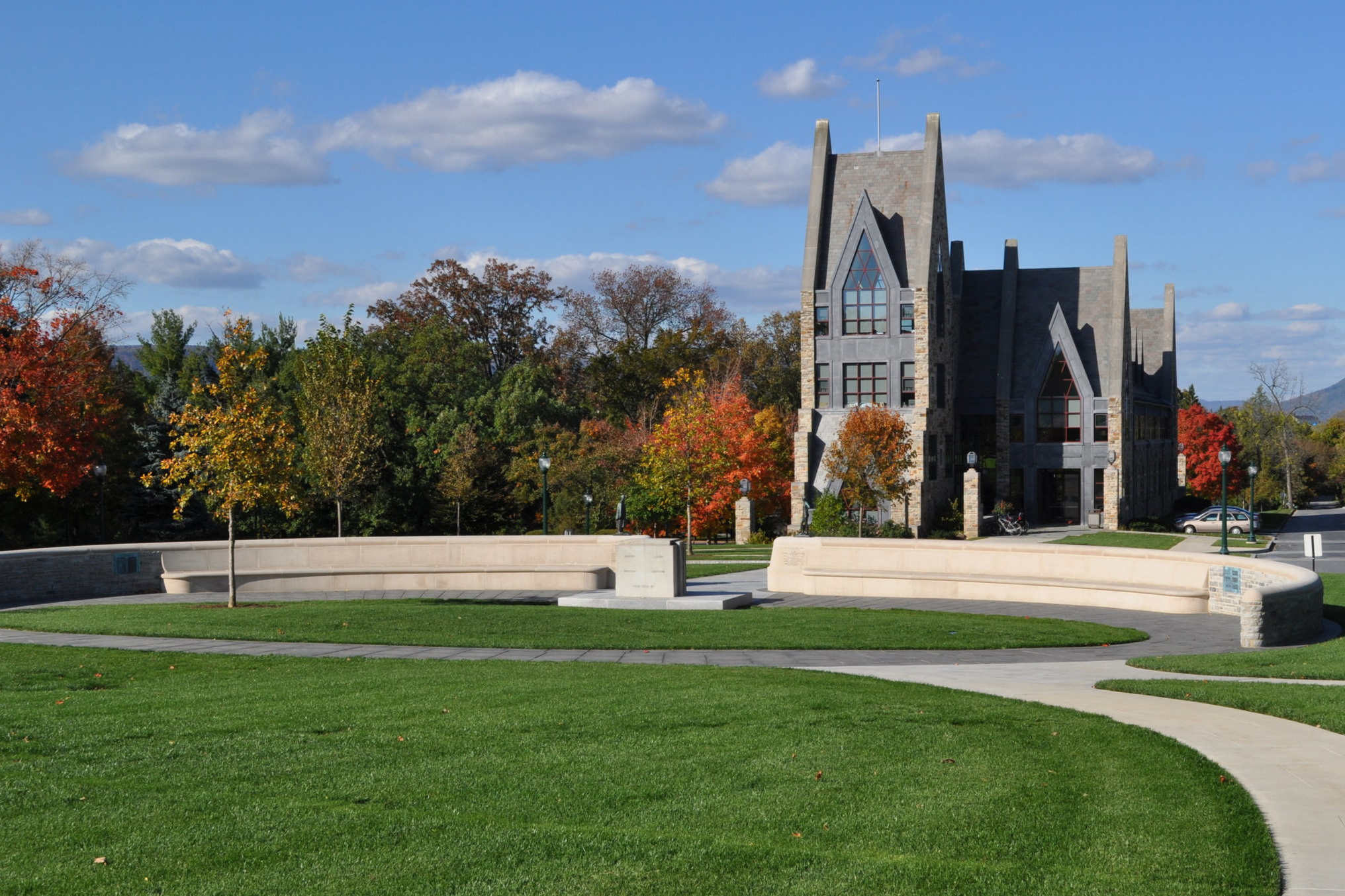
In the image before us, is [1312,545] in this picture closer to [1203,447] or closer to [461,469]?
[461,469]

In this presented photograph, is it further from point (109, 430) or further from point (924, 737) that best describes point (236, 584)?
point (109, 430)

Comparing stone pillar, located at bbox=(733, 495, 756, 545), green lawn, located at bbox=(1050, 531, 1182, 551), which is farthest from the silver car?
stone pillar, located at bbox=(733, 495, 756, 545)

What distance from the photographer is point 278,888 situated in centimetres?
616

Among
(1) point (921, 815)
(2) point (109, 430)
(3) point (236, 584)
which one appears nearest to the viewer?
(1) point (921, 815)

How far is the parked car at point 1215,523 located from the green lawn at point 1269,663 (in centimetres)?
4328

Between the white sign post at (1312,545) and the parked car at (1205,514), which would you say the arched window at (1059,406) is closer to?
the parked car at (1205,514)

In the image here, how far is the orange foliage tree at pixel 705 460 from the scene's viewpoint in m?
49.1

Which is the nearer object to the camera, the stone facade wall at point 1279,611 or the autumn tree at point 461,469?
the stone facade wall at point 1279,611

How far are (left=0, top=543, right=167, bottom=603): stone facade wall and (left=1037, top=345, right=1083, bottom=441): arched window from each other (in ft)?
151

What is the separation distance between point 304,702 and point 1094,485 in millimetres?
55158

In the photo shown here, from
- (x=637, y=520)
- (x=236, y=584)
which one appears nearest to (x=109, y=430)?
(x=637, y=520)

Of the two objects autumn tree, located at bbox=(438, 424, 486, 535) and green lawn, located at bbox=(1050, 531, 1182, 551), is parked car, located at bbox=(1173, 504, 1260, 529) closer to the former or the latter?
green lawn, located at bbox=(1050, 531, 1182, 551)

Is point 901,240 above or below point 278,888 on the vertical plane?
above

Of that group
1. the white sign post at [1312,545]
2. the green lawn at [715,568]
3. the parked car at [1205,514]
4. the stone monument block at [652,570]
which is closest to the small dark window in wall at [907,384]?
the parked car at [1205,514]
